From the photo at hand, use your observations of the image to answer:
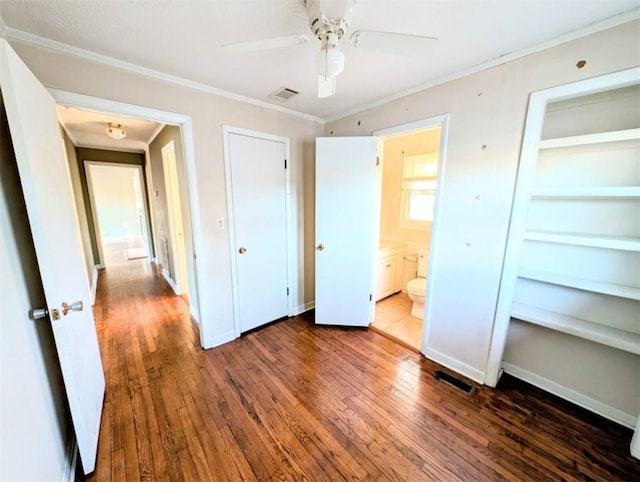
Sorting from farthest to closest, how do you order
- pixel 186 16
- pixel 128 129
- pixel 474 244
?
pixel 128 129 < pixel 474 244 < pixel 186 16

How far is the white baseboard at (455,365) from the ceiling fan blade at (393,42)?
2.21 meters

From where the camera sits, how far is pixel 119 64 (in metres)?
1.68

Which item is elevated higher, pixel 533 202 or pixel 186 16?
pixel 186 16

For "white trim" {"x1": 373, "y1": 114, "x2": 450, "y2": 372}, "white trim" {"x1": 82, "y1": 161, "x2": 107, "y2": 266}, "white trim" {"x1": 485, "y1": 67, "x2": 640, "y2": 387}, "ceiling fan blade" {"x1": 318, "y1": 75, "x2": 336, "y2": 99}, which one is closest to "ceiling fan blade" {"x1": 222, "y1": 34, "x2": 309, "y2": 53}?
"ceiling fan blade" {"x1": 318, "y1": 75, "x2": 336, "y2": 99}

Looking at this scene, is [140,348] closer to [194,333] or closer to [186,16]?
[194,333]

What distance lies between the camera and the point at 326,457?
140cm

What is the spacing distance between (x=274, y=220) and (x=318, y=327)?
1290 millimetres

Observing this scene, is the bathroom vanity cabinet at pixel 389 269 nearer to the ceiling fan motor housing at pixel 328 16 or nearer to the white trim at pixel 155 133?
the ceiling fan motor housing at pixel 328 16

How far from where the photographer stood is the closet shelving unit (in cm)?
146

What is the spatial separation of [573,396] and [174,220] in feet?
14.4

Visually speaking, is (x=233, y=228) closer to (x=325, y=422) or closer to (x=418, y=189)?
(x=325, y=422)

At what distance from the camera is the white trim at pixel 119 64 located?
1399mm

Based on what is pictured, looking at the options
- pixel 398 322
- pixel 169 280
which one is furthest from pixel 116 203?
pixel 398 322

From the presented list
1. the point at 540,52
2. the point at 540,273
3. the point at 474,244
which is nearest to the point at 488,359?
the point at 540,273
